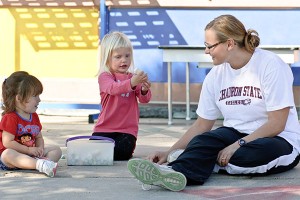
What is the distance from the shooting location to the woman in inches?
184

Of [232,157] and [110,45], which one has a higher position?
[110,45]

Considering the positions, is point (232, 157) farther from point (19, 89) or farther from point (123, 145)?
point (19, 89)

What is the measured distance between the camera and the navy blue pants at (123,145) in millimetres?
5734

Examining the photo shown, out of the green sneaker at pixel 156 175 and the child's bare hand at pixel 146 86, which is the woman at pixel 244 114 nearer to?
the green sneaker at pixel 156 175

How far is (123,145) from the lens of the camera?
18.8ft

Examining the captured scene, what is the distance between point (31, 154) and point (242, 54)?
1498 mm

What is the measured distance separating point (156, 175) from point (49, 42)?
22.3 ft

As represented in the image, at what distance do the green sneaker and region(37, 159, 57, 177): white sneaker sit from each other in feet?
2.52

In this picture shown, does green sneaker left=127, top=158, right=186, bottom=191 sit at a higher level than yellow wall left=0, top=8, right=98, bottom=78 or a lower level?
lower

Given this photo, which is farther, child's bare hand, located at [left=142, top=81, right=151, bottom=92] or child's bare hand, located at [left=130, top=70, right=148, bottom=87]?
child's bare hand, located at [left=142, top=81, right=151, bottom=92]

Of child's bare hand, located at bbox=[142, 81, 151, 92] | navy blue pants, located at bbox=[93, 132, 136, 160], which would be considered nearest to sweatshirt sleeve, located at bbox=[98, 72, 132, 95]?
child's bare hand, located at bbox=[142, 81, 151, 92]

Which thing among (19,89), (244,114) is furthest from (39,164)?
(244,114)

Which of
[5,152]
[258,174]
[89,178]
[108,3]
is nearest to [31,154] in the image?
[5,152]

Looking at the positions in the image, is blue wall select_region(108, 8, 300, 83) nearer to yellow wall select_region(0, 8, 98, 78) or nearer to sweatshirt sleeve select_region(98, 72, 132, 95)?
yellow wall select_region(0, 8, 98, 78)
